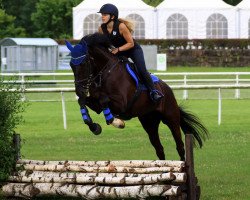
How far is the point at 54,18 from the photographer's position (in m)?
65.9

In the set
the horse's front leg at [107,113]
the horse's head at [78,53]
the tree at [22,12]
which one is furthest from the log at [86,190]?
the tree at [22,12]

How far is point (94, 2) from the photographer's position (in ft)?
173

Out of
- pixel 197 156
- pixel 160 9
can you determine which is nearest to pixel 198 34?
pixel 160 9

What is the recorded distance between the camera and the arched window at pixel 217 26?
51.9 meters

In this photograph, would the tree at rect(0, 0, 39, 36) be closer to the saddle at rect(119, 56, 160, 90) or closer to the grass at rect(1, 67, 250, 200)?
the grass at rect(1, 67, 250, 200)

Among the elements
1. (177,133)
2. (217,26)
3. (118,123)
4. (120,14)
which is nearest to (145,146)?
(177,133)

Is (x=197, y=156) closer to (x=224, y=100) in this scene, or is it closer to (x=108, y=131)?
(x=108, y=131)

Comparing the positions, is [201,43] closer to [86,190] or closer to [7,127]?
[7,127]

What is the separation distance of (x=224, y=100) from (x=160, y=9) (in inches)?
887

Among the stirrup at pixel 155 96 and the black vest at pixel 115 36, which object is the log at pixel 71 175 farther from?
the black vest at pixel 115 36

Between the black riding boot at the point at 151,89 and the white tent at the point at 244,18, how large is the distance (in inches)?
1591

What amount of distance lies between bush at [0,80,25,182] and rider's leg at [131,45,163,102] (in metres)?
2.10

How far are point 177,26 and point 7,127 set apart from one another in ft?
141

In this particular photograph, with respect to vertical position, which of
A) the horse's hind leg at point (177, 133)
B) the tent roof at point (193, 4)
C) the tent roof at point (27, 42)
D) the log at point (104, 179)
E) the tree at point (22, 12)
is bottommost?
the log at point (104, 179)
